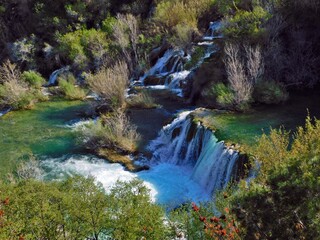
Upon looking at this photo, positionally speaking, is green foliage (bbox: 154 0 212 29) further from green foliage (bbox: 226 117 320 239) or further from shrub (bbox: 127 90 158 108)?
green foliage (bbox: 226 117 320 239)

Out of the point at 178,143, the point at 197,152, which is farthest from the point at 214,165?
the point at 178,143

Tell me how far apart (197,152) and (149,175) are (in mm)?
2187

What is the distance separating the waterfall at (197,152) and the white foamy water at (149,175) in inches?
14.3

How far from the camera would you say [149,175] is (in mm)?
14836

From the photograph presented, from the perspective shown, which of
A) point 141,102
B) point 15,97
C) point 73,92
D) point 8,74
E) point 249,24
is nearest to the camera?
point 249,24

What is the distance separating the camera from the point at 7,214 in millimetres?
7531

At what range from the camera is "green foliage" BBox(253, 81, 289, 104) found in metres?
17.4

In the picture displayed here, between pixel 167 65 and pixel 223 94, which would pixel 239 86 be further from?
pixel 167 65

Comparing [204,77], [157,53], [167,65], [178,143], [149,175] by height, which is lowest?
[149,175]

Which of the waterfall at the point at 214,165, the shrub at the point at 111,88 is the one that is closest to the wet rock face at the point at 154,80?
the shrub at the point at 111,88

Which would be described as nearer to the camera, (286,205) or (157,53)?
(286,205)

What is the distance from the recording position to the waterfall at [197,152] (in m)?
13.1

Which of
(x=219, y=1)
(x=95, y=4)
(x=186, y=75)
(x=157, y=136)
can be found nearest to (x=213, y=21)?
(x=219, y=1)

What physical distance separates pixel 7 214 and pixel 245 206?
187 inches
